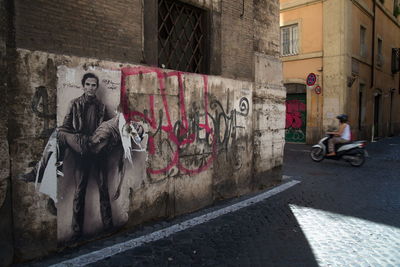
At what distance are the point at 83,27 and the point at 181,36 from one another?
187 cm

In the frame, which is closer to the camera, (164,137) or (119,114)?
(119,114)

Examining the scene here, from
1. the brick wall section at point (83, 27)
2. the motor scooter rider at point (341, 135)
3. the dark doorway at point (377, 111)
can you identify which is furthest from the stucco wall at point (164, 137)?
the dark doorway at point (377, 111)

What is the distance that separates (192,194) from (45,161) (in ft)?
7.59

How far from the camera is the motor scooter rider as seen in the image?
29.2 feet

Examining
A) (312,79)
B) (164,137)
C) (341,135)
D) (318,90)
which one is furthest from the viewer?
(318,90)

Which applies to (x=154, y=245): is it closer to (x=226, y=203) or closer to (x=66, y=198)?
(x=66, y=198)

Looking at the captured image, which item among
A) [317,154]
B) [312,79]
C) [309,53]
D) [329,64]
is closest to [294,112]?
[312,79]

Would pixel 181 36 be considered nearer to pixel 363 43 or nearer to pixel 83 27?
pixel 83 27

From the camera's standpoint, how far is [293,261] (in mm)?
3172

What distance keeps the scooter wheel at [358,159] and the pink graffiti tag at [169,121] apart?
18.1ft

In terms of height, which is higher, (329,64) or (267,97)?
(329,64)

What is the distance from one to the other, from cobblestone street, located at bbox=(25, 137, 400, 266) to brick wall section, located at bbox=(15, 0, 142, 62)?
2.17m

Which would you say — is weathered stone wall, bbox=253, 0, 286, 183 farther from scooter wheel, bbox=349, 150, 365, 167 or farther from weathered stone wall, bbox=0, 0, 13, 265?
weathered stone wall, bbox=0, 0, 13, 265

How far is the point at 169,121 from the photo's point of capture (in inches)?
173
